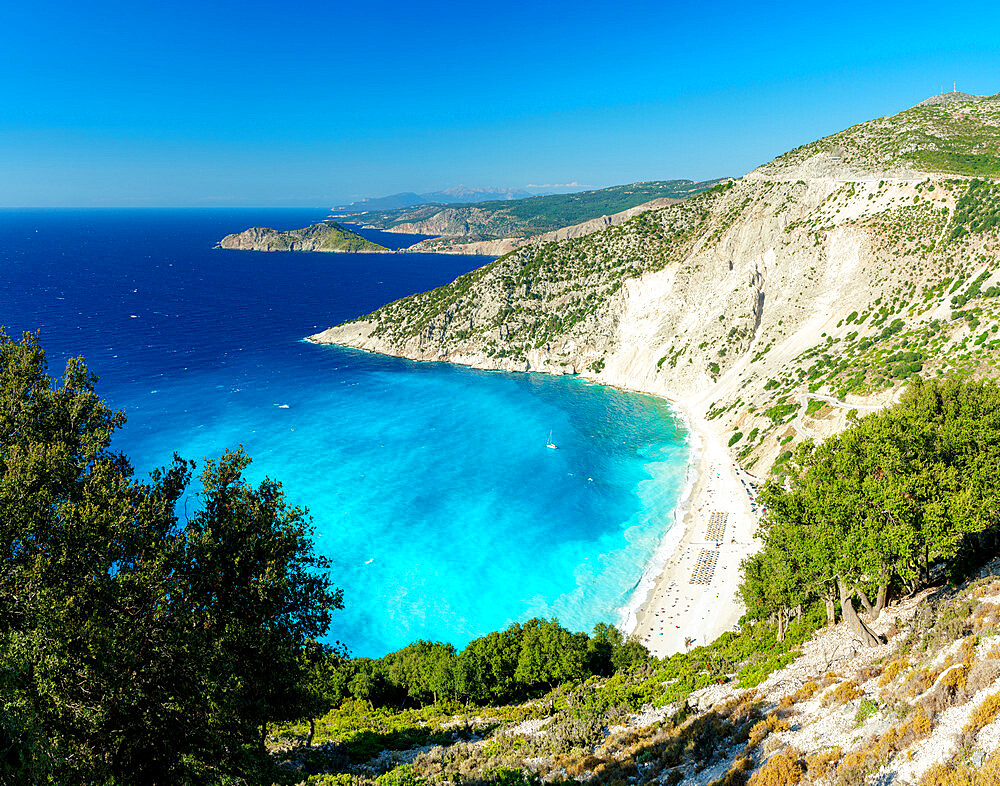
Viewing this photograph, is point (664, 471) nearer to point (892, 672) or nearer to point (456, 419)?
point (456, 419)

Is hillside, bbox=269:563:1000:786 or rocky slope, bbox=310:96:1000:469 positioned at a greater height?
rocky slope, bbox=310:96:1000:469

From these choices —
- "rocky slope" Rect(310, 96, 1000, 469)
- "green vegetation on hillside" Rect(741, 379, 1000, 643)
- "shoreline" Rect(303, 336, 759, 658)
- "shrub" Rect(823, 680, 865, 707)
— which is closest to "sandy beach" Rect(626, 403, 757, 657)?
"shoreline" Rect(303, 336, 759, 658)

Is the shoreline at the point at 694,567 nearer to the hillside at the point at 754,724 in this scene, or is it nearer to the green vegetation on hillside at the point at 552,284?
the hillside at the point at 754,724

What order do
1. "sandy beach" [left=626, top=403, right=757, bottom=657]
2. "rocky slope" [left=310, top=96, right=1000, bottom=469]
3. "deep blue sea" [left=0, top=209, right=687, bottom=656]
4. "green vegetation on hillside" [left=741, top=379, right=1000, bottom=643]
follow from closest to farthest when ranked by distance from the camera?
1. "green vegetation on hillside" [left=741, top=379, right=1000, bottom=643]
2. "sandy beach" [left=626, top=403, right=757, bottom=657]
3. "deep blue sea" [left=0, top=209, right=687, bottom=656]
4. "rocky slope" [left=310, top=96, right=1000, bottom=469]

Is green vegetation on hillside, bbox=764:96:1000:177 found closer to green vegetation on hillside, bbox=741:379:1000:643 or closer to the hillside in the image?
green vegetation on hillside, bbox=741:379:1000:643

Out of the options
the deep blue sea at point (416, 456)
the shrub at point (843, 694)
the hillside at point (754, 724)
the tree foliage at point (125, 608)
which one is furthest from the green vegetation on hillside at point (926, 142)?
the tree foliage at point (125, 608)

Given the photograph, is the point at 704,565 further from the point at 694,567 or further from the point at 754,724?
the point at 754,724
